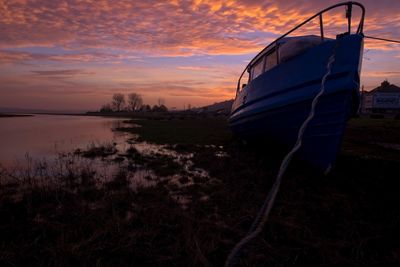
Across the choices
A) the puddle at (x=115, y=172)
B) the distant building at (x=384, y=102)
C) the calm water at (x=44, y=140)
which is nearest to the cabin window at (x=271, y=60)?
the puddle at (x=115, y=172)

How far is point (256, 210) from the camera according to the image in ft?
15.6

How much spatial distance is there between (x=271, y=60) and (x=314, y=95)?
119 inches

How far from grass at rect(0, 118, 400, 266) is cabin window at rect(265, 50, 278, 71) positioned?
368 centimetres

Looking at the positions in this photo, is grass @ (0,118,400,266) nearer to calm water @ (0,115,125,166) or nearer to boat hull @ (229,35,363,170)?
boat hull @ (229,35,363,170)

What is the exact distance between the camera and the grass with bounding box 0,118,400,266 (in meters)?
3.29

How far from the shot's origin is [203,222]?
13.9 feet

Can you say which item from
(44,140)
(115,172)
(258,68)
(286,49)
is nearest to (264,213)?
(115,172)

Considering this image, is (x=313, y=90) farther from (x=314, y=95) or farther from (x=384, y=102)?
(x=384, y=102)

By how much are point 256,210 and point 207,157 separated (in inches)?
215

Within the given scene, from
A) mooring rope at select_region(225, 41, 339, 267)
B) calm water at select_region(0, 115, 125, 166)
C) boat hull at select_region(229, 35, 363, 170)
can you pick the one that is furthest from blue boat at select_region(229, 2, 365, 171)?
calm water at select_region(0, 115, 125, 166)

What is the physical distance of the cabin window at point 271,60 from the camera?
8.87 m

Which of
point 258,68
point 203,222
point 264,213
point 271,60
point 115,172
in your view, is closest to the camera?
point 264,213

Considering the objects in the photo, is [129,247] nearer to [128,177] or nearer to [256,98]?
[128,177]

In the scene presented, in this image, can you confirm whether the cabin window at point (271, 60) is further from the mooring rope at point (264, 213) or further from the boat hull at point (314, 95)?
the mooring rope at point (264, 213)
